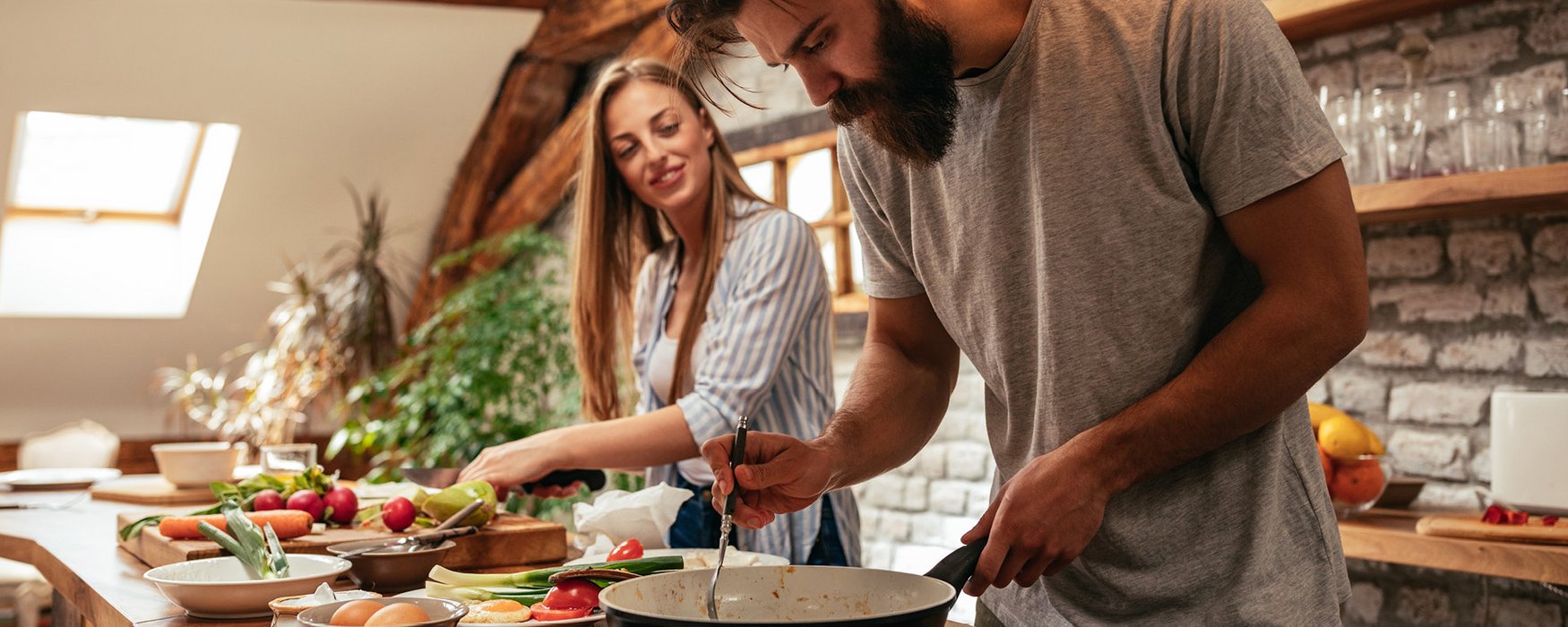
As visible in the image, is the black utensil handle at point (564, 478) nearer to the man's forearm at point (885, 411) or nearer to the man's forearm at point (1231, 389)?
the man's forearm at point (885, 411)

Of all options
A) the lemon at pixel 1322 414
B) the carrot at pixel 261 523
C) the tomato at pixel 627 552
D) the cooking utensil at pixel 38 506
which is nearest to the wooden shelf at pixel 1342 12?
the lemon at pixel 1322 414

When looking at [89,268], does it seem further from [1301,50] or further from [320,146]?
[1301,50]

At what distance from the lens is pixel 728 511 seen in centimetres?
118

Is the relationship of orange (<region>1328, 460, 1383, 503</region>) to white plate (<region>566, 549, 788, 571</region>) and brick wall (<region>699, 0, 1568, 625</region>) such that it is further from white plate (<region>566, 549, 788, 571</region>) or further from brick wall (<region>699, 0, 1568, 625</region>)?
white plate (<region>566, 549, 788, 571</region>)

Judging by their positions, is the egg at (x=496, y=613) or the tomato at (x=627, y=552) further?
the tomato at (x=627, y=552)

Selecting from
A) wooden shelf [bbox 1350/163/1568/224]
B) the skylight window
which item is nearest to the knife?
wooden shelf [bbox 1350/163/1568/224]

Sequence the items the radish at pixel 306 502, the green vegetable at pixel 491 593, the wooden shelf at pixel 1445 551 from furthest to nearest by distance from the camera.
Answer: the wooden shelf at pixel 1445 551 → the radish at pixel 306 502 → the green vegetable at pixel 491 593

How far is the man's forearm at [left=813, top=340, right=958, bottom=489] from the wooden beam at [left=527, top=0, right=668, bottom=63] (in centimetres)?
343

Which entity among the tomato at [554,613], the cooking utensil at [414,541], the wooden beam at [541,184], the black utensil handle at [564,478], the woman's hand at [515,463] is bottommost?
the tomato at [554,613]

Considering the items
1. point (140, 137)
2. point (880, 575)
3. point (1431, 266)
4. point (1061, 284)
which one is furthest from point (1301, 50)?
point (140, 137)

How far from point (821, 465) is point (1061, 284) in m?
0.32

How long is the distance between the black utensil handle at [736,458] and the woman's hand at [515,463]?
2.76 ft

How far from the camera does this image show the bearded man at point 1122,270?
1.07 metres

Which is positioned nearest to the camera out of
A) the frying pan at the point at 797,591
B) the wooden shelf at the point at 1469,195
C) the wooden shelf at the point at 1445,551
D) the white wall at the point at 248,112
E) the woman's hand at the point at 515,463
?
the frying pan at the point at 797,591
